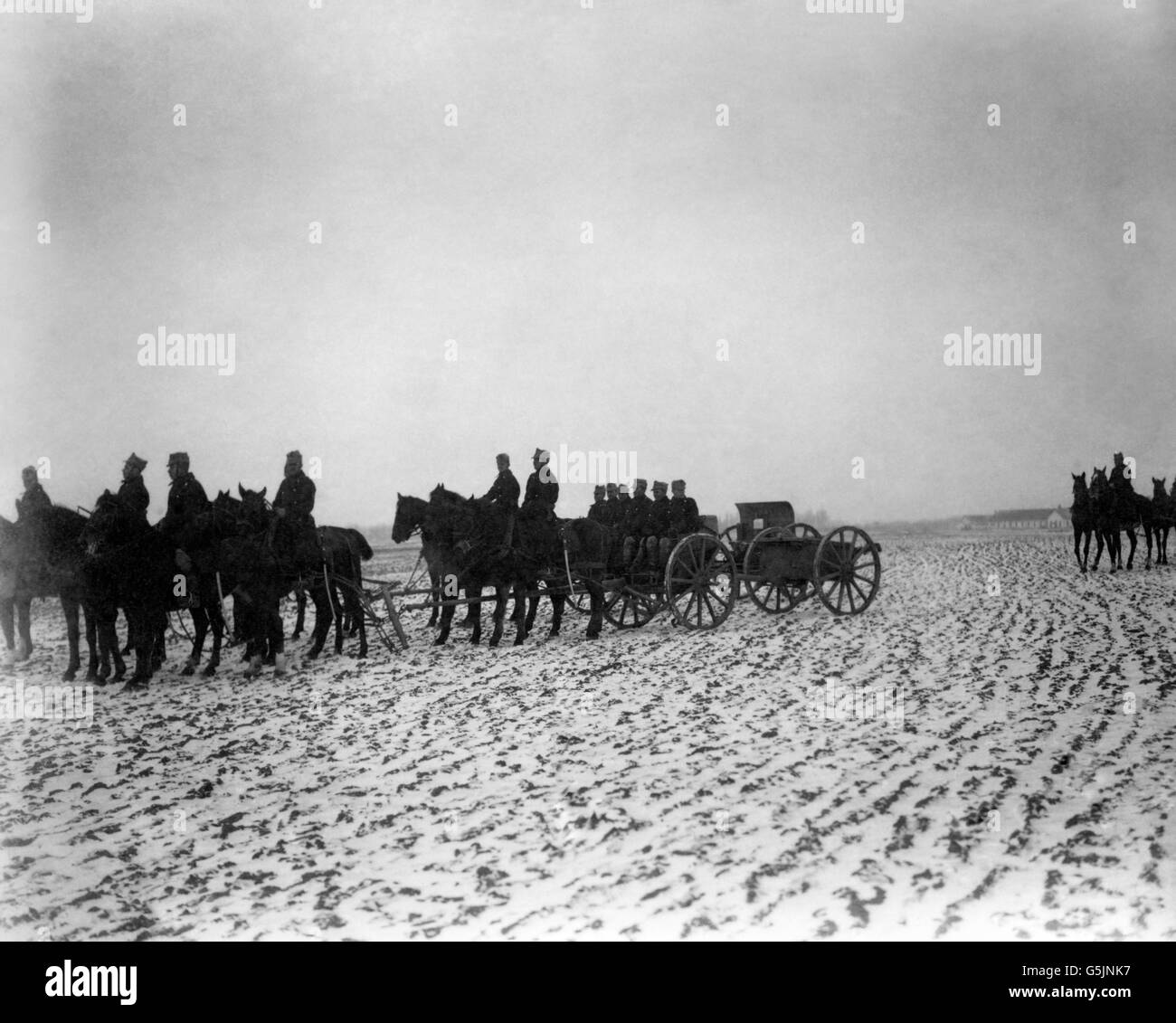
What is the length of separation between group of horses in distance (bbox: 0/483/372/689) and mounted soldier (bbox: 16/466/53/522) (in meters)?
0.09

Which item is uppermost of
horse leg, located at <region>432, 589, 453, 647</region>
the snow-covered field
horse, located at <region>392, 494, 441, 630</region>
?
horse, located at <region>392, 494, 441, 630</region>

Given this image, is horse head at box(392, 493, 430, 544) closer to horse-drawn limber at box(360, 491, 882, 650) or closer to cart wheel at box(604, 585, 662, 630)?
horse-drawn limber at box(360, 491, 882, 650)

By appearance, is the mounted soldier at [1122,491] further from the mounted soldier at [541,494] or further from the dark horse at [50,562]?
the dark horse at [50,562]

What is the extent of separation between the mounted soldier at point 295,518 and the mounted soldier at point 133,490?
1.57 meters

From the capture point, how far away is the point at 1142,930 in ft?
14.5

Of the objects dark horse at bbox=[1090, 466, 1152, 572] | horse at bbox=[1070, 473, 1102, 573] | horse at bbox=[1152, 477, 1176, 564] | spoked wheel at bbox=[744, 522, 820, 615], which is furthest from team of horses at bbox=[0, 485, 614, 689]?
horse at bbox=[1152, 477, 1176, 564]

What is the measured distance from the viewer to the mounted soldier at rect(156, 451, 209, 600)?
11810 mm

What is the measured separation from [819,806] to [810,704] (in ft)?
10.6

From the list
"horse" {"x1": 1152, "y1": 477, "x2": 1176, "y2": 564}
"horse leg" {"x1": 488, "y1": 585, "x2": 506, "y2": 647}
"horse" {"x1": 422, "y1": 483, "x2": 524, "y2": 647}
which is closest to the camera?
"horse" {"x1": 422, "y1": 483, "x2": 524, "y2": 647}

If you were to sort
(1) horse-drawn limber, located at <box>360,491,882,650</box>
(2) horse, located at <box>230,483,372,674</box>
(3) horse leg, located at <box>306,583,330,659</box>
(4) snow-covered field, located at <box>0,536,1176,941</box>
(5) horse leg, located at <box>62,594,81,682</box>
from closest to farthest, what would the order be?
(4) snow-covered field, located at <box>0,536,1176,941</box> → (2) horse, located at <box>230,483,372,674</box> → (5) horse leg, located at <box>62,594,81,682</box> → (3) horse leg, located at <box>306,583,330,659</box> → (1) horse-drawn limber, located at <box>360,491,882,650</box>

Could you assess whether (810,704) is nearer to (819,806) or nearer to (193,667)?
(819,806)
